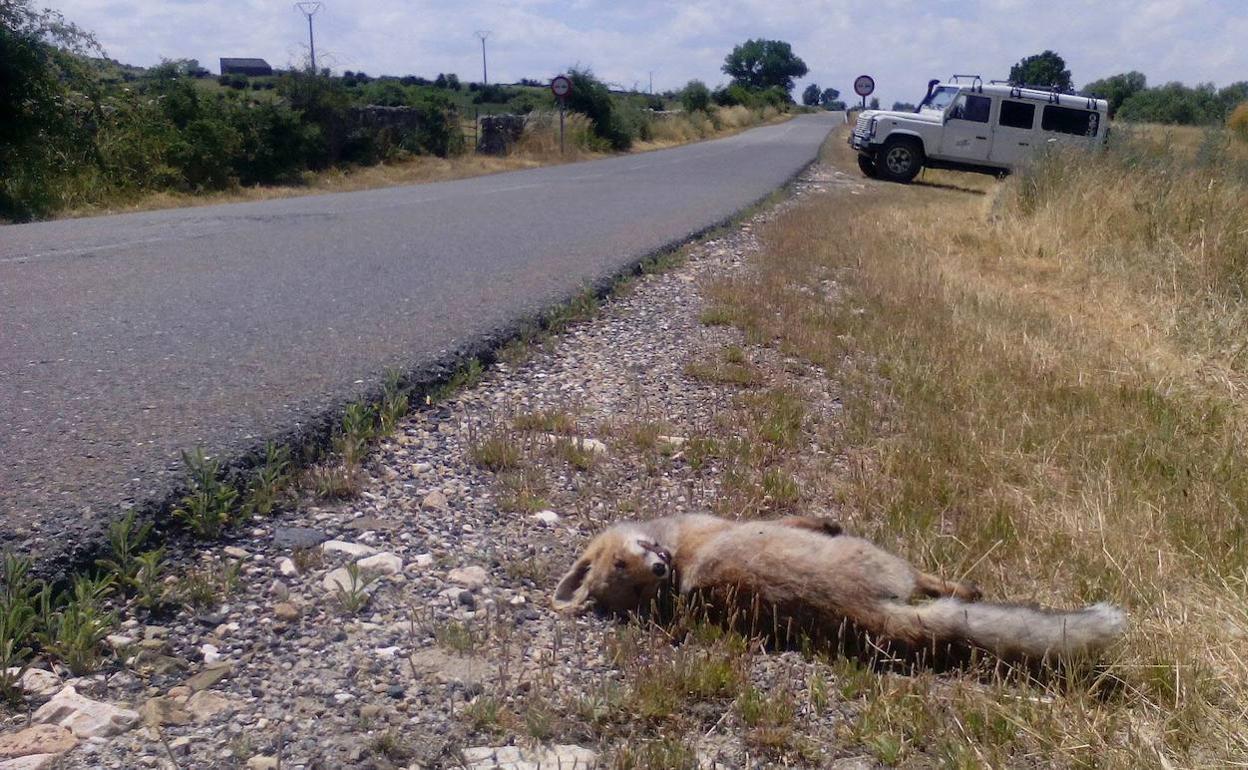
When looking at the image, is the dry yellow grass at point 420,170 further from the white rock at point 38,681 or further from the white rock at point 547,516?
the white rock at point 38,681

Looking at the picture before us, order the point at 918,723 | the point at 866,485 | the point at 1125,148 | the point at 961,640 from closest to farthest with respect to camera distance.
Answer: the point at 918,723 → the point at 961,640 → the point at 866,485 → the point at 1125,148

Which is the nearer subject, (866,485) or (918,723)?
(918,723)

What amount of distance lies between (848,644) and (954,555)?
0.77 meters

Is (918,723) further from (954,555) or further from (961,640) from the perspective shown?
(954,555)

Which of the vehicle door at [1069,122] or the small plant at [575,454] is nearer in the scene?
the small plant at [575,454]

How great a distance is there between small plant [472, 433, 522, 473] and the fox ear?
1022 mm

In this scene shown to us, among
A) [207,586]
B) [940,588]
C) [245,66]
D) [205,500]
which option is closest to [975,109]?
[940,588]

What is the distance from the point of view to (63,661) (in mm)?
2723

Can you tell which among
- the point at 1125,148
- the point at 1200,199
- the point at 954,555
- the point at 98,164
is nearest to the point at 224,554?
the point at 954,555

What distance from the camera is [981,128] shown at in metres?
23.4

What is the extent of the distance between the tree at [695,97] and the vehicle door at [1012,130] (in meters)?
39.4

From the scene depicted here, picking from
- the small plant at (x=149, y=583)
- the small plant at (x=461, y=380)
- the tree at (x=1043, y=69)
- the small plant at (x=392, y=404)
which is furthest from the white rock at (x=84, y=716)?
the tree at (x=1043, y=69)

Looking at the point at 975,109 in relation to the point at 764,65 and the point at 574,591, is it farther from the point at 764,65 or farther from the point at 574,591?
the point at 764,65

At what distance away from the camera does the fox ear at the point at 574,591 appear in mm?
3299
